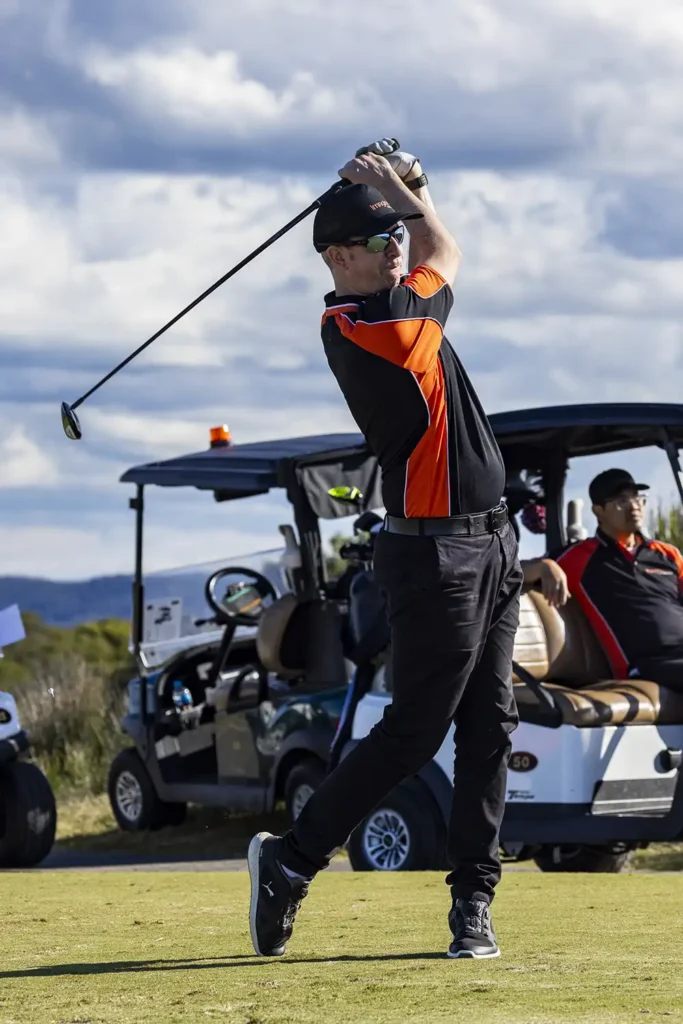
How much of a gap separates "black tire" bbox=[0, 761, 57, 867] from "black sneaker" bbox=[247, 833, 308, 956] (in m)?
5.33

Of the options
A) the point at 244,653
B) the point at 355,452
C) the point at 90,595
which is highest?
the point at 355,452

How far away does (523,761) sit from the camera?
7.93m

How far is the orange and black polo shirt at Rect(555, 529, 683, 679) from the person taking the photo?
858 cm

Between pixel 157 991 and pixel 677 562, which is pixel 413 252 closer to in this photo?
pixel 157 991

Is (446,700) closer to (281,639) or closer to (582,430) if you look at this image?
(582,430)

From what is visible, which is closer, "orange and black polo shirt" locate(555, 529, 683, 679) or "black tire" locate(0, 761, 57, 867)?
"orange and black polo shirt" locate(555, 529, 683, 679)

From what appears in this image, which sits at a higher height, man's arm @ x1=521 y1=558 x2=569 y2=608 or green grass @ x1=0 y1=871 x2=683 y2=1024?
man's arm @ x1=521 y1=558 x2=569 y2=608

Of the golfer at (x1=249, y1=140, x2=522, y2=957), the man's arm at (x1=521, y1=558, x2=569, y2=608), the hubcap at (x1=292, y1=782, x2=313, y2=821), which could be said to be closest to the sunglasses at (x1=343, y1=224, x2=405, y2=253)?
the golfer at (x1=249, y1=140, x2=522, y2=957)

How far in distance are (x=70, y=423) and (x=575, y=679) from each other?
3.58 meters

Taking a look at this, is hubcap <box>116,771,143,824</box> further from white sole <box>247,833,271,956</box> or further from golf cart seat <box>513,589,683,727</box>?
white sole <box>247,833,271,956</box>

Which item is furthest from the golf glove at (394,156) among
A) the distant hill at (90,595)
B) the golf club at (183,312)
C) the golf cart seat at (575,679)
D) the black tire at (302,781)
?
the black tire at (302,781)

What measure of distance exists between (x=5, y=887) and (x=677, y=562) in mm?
3720

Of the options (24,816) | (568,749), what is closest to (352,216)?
(568,749)

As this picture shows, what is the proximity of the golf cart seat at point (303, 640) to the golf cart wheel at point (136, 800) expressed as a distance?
183 centimetres
